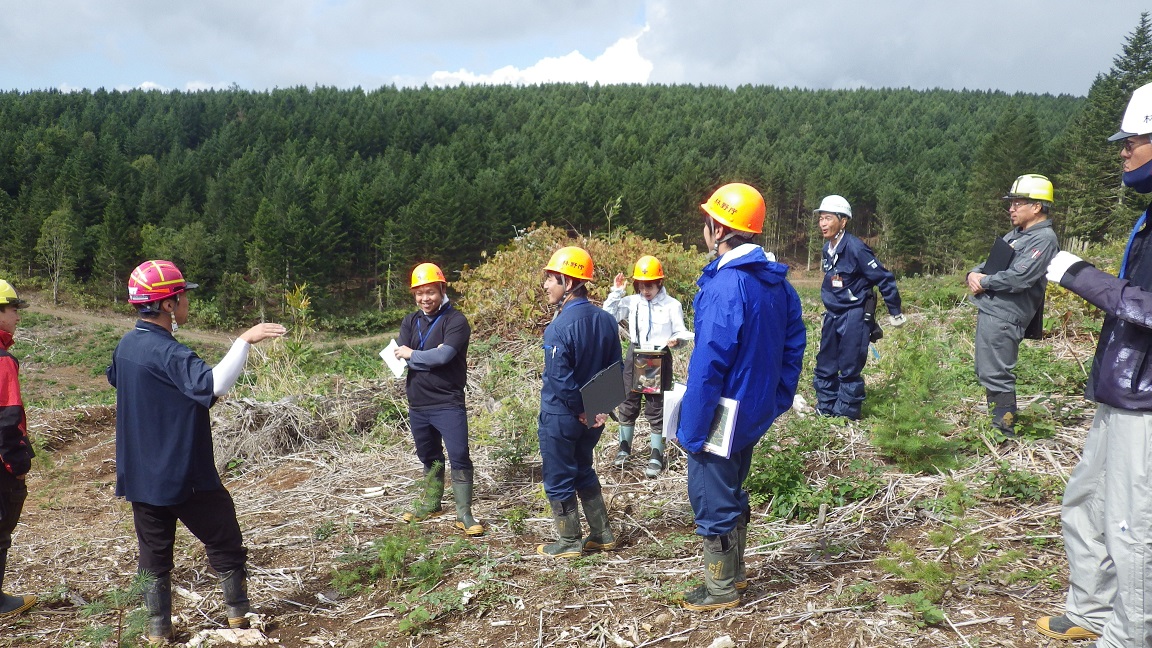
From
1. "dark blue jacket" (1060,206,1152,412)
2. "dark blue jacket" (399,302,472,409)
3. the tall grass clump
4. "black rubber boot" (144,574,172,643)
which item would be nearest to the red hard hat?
"black rubber boot" (144,574,172,643)

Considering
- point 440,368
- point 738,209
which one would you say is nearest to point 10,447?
point 440,368

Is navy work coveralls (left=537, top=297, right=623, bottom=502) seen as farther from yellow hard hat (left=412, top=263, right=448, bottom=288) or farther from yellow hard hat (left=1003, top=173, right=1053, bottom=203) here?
yellow hard hat (left=1003, top=173, right=1053, bottom=203)

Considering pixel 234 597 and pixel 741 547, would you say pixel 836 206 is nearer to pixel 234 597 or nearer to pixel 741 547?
pixel 741 547

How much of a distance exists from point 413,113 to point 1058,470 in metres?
108

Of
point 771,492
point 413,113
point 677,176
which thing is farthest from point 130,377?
point 413,113

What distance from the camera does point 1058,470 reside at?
503 centimetres

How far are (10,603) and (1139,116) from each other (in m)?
6.35

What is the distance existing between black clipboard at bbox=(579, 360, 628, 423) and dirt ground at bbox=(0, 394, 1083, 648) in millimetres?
971

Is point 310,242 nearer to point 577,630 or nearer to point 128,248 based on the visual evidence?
point 128,248

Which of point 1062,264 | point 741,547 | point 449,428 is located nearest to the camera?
point 1062,264

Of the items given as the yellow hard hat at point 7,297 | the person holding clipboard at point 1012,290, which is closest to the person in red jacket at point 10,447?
the yellow hard hat at point 7,297

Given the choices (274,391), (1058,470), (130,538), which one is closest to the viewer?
(1058,470)

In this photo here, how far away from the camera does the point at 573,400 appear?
4680 mm

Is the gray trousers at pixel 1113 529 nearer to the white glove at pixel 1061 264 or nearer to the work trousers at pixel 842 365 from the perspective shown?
the white glove at pixel 1061 264
